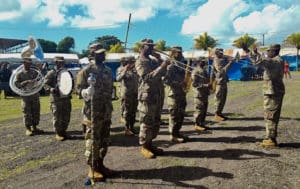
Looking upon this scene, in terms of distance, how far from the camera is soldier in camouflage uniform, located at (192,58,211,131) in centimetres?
1035

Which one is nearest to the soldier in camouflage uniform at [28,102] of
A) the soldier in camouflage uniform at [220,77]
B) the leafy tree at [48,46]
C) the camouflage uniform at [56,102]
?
the camouflage uniform at [56,102]

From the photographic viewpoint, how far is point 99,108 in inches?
245

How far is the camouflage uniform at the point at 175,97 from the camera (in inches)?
348

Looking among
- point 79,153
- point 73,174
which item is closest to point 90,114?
point 73,174

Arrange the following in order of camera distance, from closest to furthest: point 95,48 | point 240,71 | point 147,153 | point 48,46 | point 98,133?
point 98,133
point 95,48
point 147,153
point 240,71
point 48,46

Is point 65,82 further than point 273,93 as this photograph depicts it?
Yes

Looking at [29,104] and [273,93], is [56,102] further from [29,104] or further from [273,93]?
[273,93]

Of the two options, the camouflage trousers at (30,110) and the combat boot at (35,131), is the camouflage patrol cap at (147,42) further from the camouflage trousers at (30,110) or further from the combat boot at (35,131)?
the combat boot at (35,131)

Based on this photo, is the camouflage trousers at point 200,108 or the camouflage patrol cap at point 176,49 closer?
the camouflage patrol cap at point 176,49

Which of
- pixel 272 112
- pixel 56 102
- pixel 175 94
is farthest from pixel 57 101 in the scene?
pixel 272 112

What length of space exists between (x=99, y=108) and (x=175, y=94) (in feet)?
10.1

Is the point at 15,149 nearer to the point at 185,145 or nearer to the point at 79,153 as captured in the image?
the point at 79,153

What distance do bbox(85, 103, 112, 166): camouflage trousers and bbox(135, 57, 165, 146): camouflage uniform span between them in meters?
1.19

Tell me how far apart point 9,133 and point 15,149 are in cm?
241
